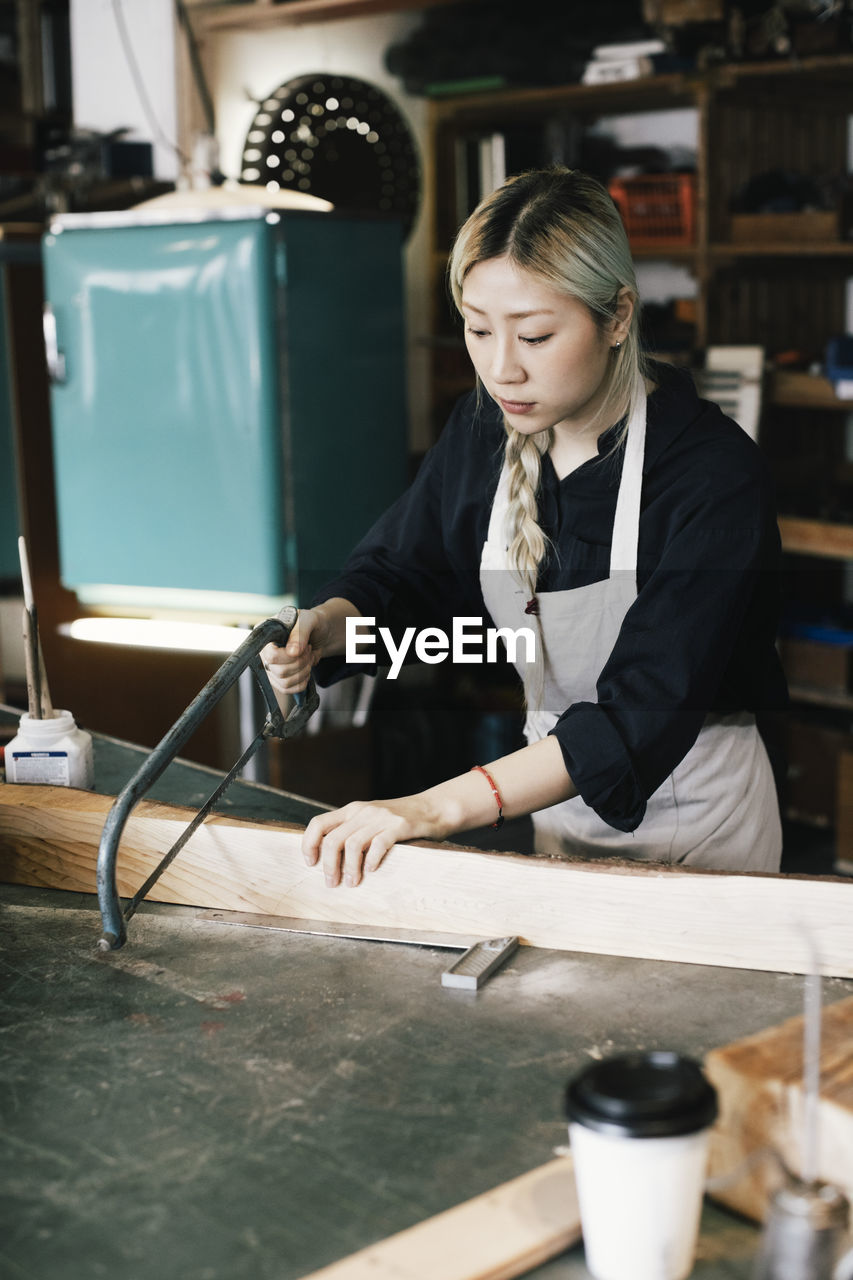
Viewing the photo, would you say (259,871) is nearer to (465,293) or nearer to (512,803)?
(512,803)

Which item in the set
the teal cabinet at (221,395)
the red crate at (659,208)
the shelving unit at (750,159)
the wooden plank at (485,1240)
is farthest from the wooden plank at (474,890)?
the red crate at (659,208)

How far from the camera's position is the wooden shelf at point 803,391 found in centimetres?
390

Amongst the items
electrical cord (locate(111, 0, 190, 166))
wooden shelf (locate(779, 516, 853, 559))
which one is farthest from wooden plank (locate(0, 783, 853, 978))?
electrical cord (locate(111, 0, 190, 166))

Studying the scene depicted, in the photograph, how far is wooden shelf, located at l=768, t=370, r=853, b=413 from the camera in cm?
390

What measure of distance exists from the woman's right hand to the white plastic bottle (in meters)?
0.28

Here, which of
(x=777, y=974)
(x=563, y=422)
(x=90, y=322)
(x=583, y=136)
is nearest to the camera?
(x=777, y=974)

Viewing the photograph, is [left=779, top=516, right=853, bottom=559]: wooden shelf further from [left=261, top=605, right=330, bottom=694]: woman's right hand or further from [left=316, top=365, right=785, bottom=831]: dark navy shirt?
[left=261, top=605, right=330, bottom=694]: woman's right hand

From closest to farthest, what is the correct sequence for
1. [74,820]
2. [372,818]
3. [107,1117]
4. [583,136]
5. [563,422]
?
[107,1117] < [372,818] < [74,820] < [563,422] < [583,136]

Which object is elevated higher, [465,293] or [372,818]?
[465,293]

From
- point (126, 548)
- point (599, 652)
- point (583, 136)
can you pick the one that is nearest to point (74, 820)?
point (599, 652)

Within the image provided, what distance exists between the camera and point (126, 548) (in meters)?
3.88

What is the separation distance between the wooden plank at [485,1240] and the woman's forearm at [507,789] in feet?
1.85

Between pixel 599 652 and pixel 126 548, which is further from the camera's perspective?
pixel 126 548

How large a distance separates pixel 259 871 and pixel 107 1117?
0.46 metres
